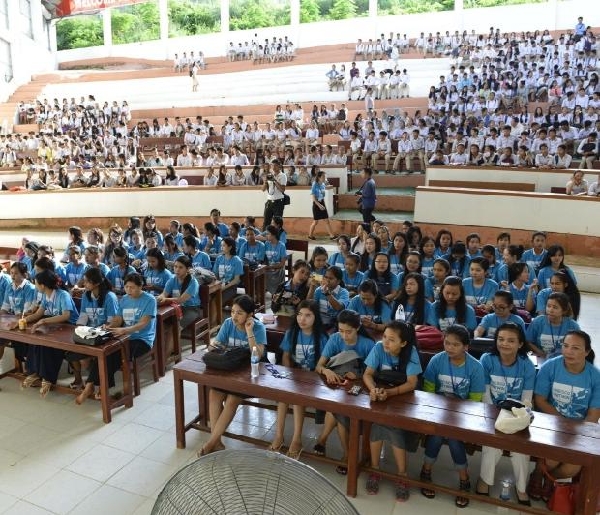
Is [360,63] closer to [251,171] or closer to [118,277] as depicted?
[251,171]

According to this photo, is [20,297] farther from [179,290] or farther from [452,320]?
[452,320]

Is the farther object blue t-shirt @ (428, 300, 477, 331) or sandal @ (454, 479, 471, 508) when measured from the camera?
blue t-shirt @ (428, 300, 477, 331)

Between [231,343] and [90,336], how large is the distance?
128 cm

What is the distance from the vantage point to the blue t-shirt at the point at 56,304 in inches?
213

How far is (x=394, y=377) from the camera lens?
379 centimetres

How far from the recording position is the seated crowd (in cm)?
371

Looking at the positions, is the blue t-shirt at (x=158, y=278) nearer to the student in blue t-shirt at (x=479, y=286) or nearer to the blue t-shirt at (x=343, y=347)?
the blue t-shirt at (x=343, y=347)

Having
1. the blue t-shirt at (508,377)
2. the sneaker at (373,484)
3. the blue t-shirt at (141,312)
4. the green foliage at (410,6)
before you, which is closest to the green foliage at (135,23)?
the green foliage at (410,6)

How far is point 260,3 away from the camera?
3500 cm

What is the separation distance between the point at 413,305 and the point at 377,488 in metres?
1.90

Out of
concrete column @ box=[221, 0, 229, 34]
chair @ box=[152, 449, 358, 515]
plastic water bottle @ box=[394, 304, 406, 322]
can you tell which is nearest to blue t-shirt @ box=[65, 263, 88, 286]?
plastic water bottle @ box=[394, 304, 406, 322]

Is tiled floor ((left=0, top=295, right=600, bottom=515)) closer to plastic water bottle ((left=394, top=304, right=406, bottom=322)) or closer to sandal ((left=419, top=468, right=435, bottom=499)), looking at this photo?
sandal ((left=419, top=468, right=435, bottom=499))

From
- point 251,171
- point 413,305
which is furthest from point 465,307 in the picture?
point 251,171

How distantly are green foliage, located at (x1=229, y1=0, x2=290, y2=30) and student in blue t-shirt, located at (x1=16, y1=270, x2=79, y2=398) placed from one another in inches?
1271
